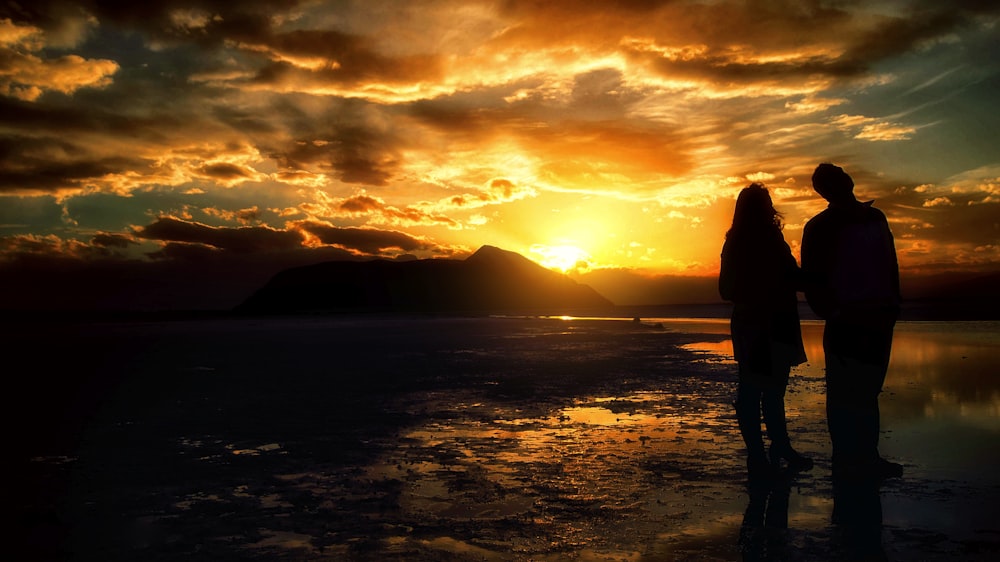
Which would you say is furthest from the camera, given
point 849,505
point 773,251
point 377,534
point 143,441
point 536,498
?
point 143,441

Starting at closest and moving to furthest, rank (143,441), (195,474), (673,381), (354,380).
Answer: (195,474)
(143,441)
(673,381)
(354,380)

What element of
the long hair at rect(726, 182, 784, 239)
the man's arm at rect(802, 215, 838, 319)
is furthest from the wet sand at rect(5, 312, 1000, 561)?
the long hair at rect(726, 182, 784, 239)

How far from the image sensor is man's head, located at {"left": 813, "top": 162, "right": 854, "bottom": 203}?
217 inches

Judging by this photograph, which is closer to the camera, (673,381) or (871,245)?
(871,245)

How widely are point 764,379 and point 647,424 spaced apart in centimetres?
271

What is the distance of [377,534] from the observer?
4539 mm

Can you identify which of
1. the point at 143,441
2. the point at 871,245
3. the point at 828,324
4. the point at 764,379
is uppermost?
the point at 871,245

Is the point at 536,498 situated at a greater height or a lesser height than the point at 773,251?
lesser

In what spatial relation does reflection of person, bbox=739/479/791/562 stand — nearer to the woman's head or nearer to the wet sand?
the wet sand

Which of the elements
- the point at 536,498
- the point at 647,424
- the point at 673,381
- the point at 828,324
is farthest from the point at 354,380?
the point at 828,324

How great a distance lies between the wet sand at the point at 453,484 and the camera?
431 cm

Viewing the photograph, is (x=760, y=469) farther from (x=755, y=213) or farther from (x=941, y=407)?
(x=941, y=407)

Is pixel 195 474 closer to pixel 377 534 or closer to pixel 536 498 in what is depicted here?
pixel 377 534

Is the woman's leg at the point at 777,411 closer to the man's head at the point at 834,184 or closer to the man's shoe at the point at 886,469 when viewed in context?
the man's shoe at the point at 886,469
